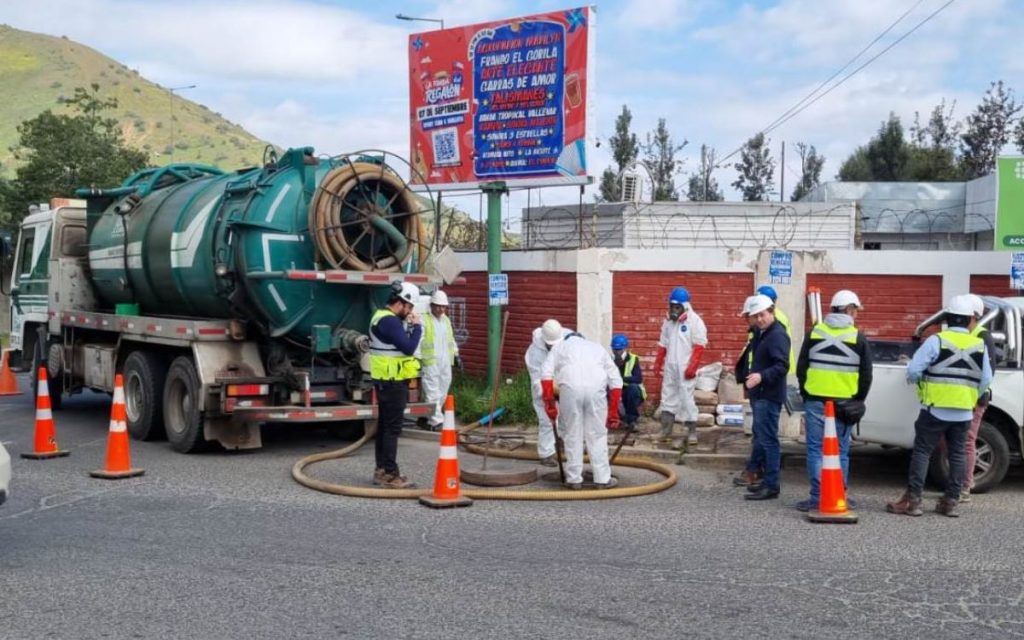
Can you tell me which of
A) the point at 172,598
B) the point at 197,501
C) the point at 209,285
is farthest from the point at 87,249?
the point at 172,598

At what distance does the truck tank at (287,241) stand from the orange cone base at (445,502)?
3181mm

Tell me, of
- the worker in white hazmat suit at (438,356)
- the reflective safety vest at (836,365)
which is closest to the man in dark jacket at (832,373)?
the reflective safety vest at (836,365)

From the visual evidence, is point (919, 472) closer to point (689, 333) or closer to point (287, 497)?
point (689, 333)

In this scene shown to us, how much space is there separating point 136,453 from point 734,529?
22.5 ft

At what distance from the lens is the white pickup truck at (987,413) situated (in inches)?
370

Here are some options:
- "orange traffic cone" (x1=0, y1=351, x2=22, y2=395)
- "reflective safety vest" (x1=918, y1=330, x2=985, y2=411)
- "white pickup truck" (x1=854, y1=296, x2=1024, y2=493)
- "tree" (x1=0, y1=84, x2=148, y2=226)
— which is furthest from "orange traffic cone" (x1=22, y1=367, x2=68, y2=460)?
"tree" (x1=0, y1=84, x2=148, y2=226)

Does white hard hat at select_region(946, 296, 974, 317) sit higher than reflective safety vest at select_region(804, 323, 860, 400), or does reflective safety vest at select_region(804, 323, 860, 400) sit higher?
white hard hat at select_region(946, 296, 974, 317)

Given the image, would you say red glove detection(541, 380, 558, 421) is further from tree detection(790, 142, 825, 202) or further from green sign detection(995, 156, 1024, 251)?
tree detection(790, 142, 825, 202)

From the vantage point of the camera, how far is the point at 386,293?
11.9 metres

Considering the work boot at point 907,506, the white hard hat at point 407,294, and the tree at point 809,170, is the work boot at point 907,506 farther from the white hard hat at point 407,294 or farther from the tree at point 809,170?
the tree at point 809,170

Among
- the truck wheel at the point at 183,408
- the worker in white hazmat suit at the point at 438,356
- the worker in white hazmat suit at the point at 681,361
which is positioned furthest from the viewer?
the worker in white hazmat suit at the point at 438,356

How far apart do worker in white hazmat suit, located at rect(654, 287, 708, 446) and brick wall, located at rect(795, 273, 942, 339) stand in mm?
3153

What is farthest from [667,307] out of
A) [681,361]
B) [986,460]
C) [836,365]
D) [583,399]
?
[836,365]

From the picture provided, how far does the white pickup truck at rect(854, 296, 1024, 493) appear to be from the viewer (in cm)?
939
